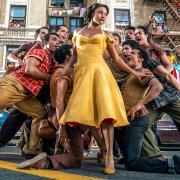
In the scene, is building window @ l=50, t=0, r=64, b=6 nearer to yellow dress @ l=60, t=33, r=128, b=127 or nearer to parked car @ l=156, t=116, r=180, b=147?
parked car @ l=156, t=116, r=180, b=147

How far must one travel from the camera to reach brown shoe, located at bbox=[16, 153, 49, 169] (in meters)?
3.19

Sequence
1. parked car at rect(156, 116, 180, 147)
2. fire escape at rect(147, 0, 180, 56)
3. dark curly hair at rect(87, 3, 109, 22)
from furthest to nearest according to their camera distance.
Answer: fire escape at rect(147, 0, 180, 56), parked car at rect(156, 116, 180, 147), dark curly hair at rect(87, 3, 109, 22)

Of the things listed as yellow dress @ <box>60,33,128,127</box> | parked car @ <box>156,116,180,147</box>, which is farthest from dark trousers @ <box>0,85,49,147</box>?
parked car @ <box>156,116,180,147</box>

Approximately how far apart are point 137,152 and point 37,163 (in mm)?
1060

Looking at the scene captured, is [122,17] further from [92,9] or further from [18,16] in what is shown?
[92,9]

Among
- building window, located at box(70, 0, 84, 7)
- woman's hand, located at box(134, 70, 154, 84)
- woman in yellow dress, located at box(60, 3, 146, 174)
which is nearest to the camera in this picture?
woman in yellow dress, located at box(60, 3, 146, 174)

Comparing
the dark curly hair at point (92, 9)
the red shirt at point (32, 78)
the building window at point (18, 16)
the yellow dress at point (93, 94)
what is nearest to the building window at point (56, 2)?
the building window at point (18, 16)

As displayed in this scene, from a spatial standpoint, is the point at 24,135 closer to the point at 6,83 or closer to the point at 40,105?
the point at 40,105

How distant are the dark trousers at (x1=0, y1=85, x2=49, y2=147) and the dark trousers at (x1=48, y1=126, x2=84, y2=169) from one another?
102 centimetres

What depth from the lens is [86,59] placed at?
3.63 m

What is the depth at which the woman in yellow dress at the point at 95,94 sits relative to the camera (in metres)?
3.31

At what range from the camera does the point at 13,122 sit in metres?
4.70

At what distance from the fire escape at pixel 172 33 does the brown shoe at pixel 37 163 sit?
19237mm

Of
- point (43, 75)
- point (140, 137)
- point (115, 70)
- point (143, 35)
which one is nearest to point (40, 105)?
point (43, 75)
